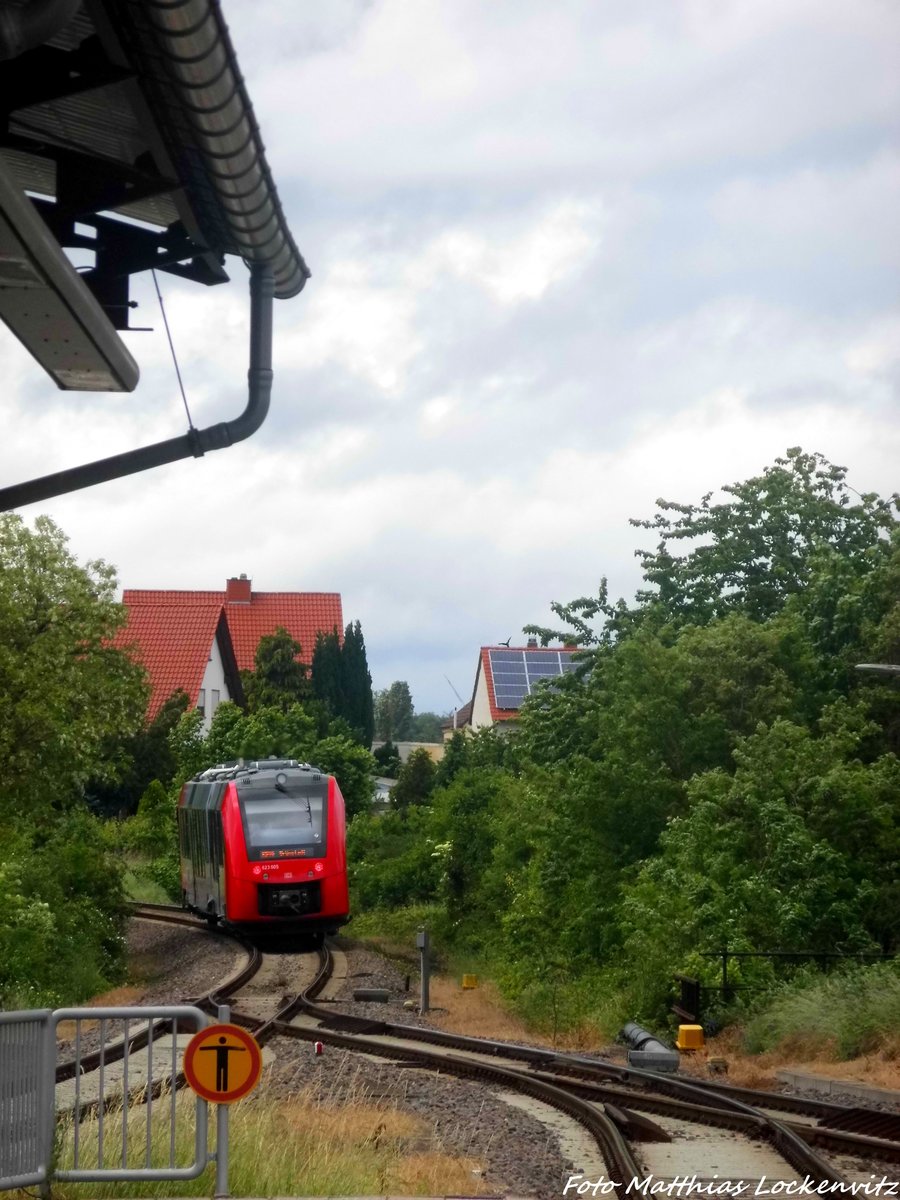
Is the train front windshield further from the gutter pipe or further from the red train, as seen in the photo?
the gutter pipe

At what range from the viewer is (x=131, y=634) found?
60.6 m

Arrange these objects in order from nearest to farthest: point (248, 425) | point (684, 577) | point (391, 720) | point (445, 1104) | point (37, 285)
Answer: point (37, 285) < point (248, 425) < point (445, 1104) < point (684, 577) < point (391, 720)

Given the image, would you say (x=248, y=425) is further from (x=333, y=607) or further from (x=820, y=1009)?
(x=333, y=607)

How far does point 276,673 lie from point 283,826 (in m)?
34.7

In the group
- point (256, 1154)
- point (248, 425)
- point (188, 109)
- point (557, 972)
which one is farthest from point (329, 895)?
point (188, 109)

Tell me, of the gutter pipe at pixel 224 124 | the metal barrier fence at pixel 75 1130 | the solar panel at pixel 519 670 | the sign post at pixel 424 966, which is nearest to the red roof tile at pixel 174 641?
the solar panel at pixel 519 670

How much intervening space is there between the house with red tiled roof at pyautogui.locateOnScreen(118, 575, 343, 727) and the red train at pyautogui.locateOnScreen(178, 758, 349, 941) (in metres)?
27.2

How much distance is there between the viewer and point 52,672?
27.3 m

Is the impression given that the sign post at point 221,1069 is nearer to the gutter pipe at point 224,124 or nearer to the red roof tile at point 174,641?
the gutter pipe at point 224,124

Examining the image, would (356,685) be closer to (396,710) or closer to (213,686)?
(213,686)

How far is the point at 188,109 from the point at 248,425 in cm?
189

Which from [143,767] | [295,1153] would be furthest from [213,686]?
[295,1153]

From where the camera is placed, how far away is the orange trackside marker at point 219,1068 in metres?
6.77

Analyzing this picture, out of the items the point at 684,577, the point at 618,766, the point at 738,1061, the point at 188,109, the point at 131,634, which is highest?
the point at 131,634
